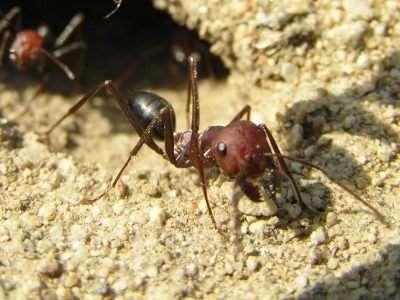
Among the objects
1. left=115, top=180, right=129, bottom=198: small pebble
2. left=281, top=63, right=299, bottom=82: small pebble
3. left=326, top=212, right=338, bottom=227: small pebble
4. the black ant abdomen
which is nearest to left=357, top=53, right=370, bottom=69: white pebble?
left=281, top=63, right=299, bottom=82: small pebble

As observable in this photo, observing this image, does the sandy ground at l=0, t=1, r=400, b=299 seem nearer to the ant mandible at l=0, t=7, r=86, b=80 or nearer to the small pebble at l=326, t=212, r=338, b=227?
the small pebble at l=326, t=212, r=338, b=227

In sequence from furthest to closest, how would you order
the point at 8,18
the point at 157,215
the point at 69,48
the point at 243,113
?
the point at 69,48, the point at 8,18, the point at 243,113, the point at 157,215

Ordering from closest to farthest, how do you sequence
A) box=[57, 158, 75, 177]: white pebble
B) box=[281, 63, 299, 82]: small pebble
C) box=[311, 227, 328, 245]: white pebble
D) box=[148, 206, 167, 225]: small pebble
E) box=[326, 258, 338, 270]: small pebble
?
box=[326, 258, 338, 270]: small pebble
box=[311, 227, 328, 245]: white pebble
box=[148, 206, 167, 225]: small pebble
box=[57, 158, 75, 177]: white pebble
box=[281, 63, 299, 82]: small pebble

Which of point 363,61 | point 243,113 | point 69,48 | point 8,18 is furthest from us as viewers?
point 69,48

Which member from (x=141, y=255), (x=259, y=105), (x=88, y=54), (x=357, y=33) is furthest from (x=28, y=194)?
(x=88, y=54)

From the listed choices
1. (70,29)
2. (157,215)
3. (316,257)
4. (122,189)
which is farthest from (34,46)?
(316,257)

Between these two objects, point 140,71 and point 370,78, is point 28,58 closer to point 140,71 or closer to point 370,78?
point 140,71

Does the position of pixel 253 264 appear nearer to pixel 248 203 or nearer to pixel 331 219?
pixel 248 203

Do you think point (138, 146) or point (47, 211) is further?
point (138, 146)

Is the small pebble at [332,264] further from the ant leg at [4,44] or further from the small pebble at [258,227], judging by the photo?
the ant leg at [4,44]
